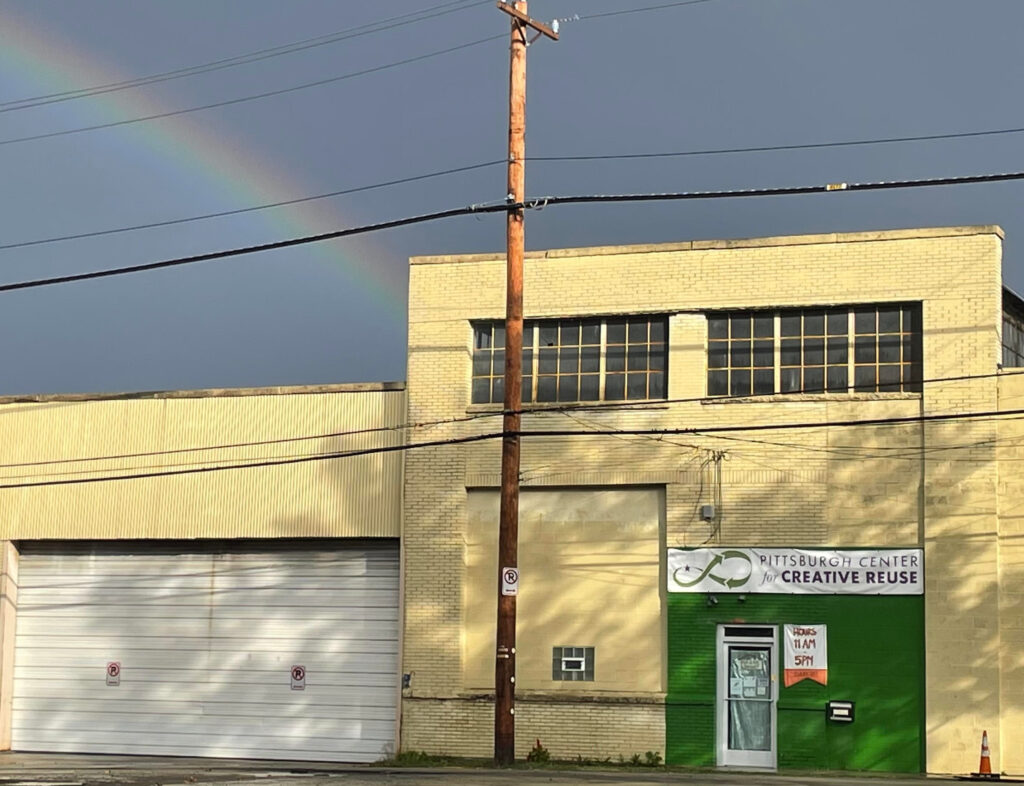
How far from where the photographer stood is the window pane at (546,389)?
95.1 feet

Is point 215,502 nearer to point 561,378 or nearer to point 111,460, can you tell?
point 111,460

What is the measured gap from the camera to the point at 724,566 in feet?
89.8

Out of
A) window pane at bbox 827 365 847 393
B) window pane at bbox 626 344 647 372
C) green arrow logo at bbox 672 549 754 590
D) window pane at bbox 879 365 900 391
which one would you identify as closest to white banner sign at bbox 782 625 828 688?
green arrow logo at bbox 672 549 754 590

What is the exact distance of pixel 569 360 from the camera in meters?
29.0

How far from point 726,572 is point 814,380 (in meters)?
3.66

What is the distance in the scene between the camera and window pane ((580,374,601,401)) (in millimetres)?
28734

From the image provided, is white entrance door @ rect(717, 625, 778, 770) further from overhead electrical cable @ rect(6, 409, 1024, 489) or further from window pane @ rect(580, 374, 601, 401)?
window pane @ rect(580, 374, 601, 401)

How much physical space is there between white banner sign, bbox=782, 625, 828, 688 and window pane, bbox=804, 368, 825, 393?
407 cm

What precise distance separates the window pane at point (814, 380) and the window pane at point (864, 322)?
93cm

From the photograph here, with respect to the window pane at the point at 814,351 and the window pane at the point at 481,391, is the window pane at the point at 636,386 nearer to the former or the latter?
the window pane at the point at 481,391

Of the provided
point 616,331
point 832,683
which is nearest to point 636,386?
point 616,331

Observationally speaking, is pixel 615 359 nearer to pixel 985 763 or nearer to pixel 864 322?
pixel 864 322

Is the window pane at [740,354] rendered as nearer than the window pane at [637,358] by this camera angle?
Yes

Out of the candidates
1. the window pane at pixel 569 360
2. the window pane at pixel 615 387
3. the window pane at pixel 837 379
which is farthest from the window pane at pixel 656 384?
the window pane at pixel 837 379
